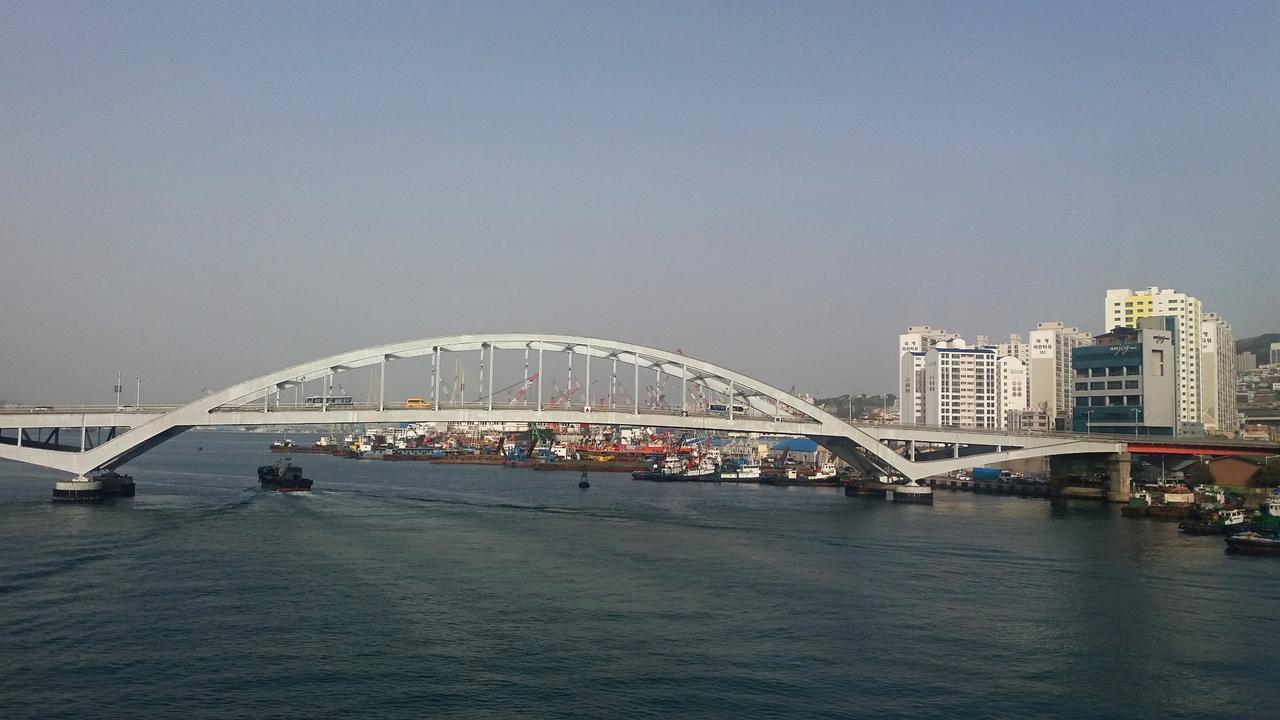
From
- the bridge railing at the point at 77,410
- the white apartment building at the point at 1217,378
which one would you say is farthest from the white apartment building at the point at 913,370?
the bridge railing at the point at 77,410

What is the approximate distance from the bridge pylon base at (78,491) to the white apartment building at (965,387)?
107341mm

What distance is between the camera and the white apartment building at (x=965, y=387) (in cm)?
13175

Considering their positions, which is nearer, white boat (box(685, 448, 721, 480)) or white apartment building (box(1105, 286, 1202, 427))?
white boat (box(685, 448, 721, 480))

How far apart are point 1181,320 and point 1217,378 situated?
898cm

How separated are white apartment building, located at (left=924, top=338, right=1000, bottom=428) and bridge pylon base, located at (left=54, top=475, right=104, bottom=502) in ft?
352

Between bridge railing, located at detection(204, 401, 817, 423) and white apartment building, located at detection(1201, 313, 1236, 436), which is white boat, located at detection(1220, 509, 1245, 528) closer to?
bridge railing, located at detection(204, 401, 817, 423)

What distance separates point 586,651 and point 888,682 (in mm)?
6479

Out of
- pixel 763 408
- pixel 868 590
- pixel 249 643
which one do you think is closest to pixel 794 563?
pixel 868 590

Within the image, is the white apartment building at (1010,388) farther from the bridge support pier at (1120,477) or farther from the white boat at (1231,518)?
the white boat at (1231,518)

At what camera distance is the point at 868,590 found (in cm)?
2884

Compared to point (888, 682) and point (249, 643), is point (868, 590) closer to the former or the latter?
point (888, 682)

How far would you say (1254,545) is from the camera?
37.5m

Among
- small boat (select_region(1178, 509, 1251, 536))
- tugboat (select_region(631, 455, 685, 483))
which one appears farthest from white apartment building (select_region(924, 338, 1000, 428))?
small boat (select_region(1178, 509, 1251, 536))

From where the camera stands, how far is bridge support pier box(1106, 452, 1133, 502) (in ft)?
206
